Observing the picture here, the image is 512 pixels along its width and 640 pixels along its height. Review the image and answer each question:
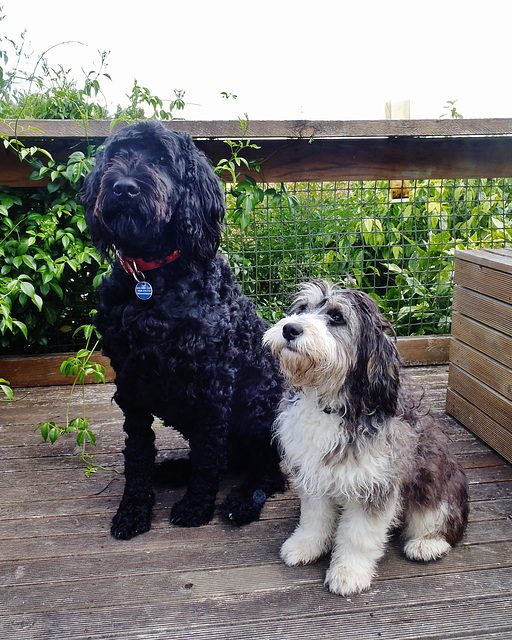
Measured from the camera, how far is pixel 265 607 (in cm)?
180

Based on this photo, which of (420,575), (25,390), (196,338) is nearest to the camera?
(420,575)

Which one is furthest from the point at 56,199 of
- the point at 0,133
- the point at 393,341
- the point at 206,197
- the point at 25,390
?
the point at 393,341

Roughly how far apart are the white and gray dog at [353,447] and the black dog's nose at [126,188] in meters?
0.69

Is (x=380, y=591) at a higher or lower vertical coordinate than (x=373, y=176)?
lower

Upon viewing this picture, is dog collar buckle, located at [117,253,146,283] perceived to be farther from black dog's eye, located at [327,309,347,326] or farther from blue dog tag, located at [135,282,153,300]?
black dog's eye, located at [327,309,347,326]

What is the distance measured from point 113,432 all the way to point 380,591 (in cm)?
182

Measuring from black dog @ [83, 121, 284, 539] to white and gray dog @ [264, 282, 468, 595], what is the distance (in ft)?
1.29

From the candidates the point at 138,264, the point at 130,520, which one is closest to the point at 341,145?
the point at 138,264

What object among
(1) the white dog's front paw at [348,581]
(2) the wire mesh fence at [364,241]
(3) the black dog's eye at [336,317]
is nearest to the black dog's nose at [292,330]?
(3) the black dog's eye at [336,317]

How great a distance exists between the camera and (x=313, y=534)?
6.69ft

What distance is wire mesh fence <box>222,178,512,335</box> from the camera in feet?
12.4

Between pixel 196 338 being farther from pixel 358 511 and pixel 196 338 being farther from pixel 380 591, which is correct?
pixel 380 591

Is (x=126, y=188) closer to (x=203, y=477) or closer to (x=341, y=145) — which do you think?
(x=203, y=477)

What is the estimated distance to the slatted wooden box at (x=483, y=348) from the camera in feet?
Answer: 8.79
